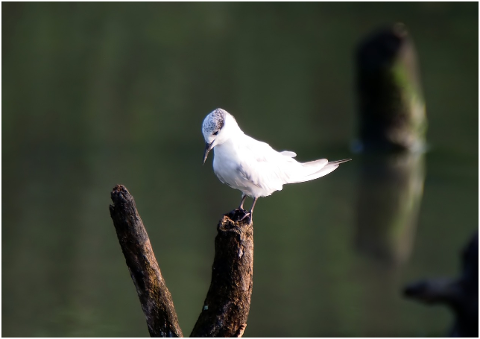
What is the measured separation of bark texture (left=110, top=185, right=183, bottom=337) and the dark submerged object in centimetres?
156

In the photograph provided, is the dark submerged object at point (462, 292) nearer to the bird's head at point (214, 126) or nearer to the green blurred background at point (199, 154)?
the bird's head at point (214, 126)

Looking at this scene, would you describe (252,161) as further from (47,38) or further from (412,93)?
(47,38)

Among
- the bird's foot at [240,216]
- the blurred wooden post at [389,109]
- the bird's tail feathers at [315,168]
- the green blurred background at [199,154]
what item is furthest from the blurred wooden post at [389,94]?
the bird's foot at [240,216]

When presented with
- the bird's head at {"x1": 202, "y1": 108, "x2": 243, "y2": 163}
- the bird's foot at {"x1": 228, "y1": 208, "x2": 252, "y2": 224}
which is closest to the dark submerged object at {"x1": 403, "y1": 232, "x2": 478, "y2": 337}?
the bird's foot at {"x1": 228, "y1": 208, "x2": 252, "y2": 224}

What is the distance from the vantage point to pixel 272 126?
1386cm

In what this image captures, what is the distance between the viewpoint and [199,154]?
12242mm

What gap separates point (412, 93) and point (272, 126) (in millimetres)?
2399

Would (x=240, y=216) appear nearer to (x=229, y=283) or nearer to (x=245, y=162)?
(x=245, y=162)

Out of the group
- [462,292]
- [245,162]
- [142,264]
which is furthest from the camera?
[462,292]

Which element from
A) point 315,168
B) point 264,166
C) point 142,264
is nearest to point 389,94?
point 315,168

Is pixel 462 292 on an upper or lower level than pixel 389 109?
lower

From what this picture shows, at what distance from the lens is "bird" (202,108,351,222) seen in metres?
3.57

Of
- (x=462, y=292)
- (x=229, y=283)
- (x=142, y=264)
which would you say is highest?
(x=462, y=292)

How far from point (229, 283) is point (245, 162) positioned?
570 millimetres
